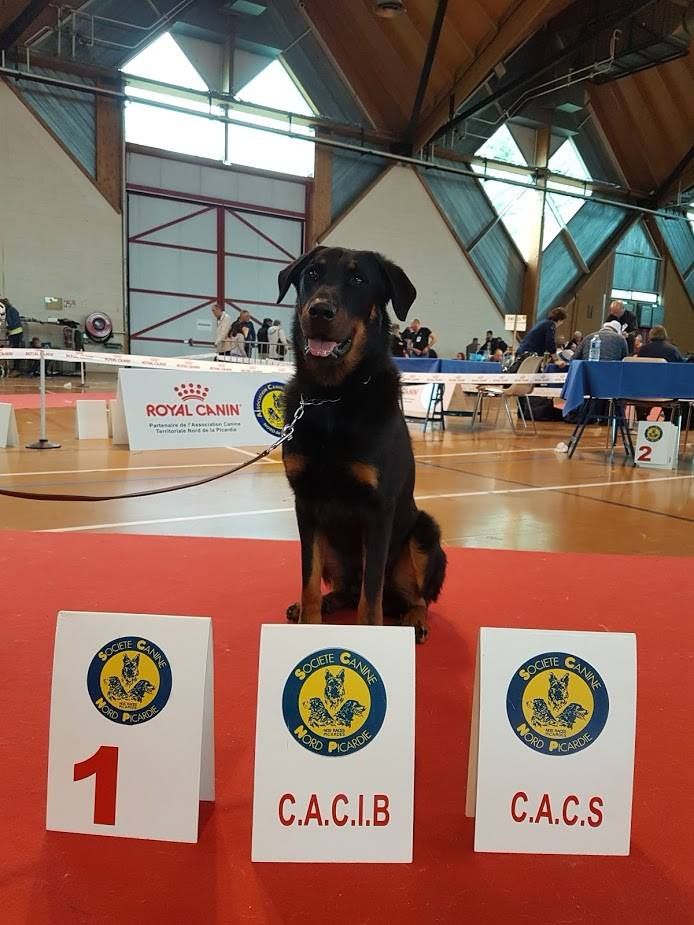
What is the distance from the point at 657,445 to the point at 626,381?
659 millimetres

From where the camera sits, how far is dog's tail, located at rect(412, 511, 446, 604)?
2.05 m

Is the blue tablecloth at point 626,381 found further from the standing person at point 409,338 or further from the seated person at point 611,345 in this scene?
the standing person at point 409,338

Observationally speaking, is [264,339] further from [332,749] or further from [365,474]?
[332,749]

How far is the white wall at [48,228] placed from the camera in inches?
538

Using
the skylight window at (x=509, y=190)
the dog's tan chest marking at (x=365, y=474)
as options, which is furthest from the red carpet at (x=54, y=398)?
the skylight window at (x=509, y=190)

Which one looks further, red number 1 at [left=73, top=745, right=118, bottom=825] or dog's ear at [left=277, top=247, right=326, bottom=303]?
dog's ear at [left=277, top=247, right=326, bottom=303]

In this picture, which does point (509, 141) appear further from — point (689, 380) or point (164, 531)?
point (164, 531)

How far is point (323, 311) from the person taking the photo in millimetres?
1806

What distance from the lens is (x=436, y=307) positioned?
61.5 ft

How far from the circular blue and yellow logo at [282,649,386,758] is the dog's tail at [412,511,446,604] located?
0.94m

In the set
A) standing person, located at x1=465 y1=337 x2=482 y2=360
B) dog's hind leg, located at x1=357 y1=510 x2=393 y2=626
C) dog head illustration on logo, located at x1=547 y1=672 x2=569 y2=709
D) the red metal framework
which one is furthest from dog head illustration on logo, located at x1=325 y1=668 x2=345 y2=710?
standing person, located at x1=465 y1=337 x2=482 y2=360

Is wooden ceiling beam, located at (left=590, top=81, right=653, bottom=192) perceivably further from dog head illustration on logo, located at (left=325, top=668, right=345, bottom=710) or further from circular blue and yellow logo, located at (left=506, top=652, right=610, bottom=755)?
dog head illustration on logo, located at (left=325, top=668, right=345, bottom=710)

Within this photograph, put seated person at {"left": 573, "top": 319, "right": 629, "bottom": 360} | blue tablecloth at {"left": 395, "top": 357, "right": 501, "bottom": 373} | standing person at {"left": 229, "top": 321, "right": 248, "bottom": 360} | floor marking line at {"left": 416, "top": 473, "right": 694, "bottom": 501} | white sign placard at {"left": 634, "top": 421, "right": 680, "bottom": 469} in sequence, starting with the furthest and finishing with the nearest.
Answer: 1. standing person at {"left": 229, "top": 321, "right": 248, "bottom": 360}
2. blue tablecloth at {"left": 395, "top": 357, "right": 501, "bottom": 373}
3. seated person at {"left": 573, "top": 319, "right": 629, "bottom": 360}
4. white sign placard at {"left": 634, "top": 421, "right": 680, "bottom": 469}
5. floor marking line at {"left": 416, "top": 473, "right": 694, "bottom": 501}

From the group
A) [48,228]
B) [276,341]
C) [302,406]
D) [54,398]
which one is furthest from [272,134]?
[302,406]
